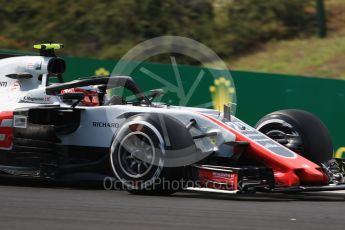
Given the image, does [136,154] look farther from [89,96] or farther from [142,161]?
[89,96]

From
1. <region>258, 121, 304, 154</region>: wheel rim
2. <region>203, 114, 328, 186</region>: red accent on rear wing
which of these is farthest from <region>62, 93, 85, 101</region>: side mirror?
<region>258, 121, 304, 154</region>: wheel rim

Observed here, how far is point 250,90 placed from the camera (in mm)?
13477

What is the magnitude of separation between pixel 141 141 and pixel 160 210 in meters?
1.58

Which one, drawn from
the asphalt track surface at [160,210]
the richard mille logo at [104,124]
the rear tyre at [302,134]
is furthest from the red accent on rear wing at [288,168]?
the richard mille logo at [104,124]

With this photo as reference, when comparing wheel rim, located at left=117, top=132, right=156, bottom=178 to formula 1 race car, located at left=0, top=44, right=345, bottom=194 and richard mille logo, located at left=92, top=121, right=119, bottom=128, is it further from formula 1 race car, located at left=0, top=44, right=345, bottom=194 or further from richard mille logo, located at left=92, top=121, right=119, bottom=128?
richard mille logo, located at left=92, top=121, right=119, bottom=128

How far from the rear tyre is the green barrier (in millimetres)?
2449

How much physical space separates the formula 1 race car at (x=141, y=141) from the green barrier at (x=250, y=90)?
2492 millimetres

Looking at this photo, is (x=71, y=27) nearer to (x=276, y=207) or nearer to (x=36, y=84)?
(x=36, y=84)

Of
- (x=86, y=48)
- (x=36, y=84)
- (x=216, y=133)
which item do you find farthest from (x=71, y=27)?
(x=216, y=133)

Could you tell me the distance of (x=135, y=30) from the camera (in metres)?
24.7

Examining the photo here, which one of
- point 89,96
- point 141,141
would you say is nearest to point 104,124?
point 141,141

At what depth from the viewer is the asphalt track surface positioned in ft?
23.2

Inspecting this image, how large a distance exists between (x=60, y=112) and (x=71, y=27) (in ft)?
49.5

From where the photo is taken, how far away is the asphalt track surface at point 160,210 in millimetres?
7078
